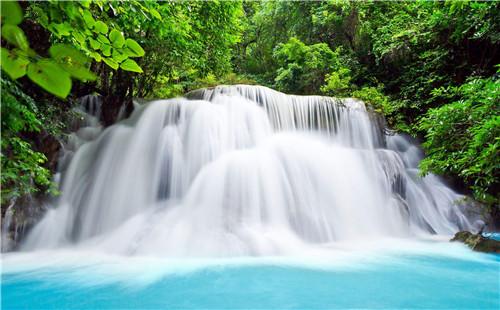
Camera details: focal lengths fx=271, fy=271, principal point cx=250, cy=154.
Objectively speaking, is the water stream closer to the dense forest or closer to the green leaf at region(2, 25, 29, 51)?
the dense forest

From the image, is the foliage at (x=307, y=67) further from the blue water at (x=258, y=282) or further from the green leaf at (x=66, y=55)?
the green leaf at (x=66, y=55)

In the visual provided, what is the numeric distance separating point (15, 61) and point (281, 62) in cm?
1303

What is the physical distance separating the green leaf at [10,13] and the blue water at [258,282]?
260cm

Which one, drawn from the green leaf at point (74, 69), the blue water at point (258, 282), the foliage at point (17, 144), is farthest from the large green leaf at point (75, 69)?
the blue water at point (258, 282)

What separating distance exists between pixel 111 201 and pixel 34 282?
2832mm

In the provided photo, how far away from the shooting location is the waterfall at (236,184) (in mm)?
4770

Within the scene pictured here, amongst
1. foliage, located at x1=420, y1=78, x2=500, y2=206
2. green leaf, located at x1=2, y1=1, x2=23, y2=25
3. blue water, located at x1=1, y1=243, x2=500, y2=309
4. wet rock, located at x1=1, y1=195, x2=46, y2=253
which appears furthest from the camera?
wet rock, located at x1=1, y1=195, x2=46, y2=253

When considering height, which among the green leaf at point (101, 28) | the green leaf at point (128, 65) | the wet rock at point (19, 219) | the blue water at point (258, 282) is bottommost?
the blue water at point (258, 282)

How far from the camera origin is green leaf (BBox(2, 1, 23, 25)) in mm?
453

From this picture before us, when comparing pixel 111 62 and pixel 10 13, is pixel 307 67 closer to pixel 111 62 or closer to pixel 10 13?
pixel 111 62

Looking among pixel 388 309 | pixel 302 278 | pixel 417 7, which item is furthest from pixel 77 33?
pixel 417 7

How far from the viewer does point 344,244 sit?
4.85m

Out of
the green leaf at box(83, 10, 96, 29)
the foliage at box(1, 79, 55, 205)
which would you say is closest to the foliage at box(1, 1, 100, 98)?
the green leaf at box(83, 10, 96, 29)

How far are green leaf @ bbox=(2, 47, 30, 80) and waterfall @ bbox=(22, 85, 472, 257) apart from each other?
3.92 meters
